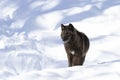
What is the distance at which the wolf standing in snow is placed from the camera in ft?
70.2

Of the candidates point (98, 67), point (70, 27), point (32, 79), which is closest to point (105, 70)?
point (98, 67)

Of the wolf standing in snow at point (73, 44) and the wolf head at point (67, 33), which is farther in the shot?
the wolf standing in snow at point (73, 44)

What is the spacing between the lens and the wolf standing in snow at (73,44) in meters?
21.4

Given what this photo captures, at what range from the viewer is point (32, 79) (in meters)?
16.5

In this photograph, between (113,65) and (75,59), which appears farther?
(75,59)

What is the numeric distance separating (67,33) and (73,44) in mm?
816

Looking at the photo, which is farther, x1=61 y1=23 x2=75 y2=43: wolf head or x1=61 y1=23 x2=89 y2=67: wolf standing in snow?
x1=61 y1=23 x2=89 y2=67: wolf standing in snow

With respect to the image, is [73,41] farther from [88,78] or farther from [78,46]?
[88,78]

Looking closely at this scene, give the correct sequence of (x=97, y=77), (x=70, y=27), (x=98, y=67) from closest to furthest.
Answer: (x=97, y=77)
(x=98, y=67)
(x=70, y=27)

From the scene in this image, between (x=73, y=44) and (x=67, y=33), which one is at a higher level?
(x=67, y=33)

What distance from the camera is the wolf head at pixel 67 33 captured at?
21250 millimetres

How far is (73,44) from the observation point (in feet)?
72.2

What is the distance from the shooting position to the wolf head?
21.2 m

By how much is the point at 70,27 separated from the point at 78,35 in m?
1.21
